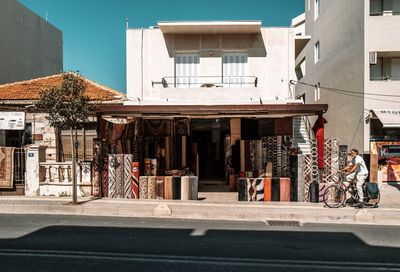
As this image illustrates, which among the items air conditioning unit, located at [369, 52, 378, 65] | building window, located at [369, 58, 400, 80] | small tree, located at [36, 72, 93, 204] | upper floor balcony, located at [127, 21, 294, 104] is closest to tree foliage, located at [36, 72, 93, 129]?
small tree, located at [36, 72, 93, 204]

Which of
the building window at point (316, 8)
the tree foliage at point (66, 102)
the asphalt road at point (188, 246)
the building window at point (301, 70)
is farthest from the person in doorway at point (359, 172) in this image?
the building window at point (301, 70)

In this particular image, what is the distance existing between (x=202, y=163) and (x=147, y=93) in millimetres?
4521

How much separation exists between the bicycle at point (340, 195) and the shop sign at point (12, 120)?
37.0 ft

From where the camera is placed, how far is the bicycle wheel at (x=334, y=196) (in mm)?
11812

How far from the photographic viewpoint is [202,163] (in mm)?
20016

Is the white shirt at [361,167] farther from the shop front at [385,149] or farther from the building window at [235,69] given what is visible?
the building window at [235,69]

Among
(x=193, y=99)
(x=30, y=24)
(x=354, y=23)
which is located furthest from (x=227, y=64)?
(x=30, y=24)

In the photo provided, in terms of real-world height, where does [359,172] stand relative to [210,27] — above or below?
below

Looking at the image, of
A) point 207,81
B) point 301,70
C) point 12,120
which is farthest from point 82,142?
point 301,70

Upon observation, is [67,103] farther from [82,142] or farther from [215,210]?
[82,142]

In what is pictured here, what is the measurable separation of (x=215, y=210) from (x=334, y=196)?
12.8ft

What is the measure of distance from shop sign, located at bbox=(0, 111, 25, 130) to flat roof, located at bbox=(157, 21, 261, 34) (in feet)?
25.1

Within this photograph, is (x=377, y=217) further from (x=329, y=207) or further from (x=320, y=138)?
(x=320, y=138)

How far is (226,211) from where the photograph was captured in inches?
442
